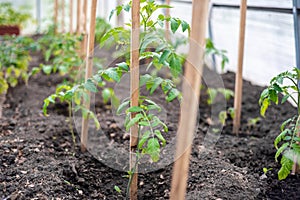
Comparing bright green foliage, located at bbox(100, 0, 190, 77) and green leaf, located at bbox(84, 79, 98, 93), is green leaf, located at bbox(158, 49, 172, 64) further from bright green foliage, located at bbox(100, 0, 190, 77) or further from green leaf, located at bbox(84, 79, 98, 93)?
green leaf, located at bbox(84, 79, 98, 93)

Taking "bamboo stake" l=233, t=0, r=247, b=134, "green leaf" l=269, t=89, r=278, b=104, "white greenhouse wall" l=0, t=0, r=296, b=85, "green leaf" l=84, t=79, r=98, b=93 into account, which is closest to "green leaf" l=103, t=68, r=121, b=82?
"green leaf" l=84, t=79, r=98, b=93

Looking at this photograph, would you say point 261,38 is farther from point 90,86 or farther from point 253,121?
point 90,86

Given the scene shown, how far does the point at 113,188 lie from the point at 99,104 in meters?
1.35

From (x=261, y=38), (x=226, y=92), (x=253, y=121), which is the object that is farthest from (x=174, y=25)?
(x=261, y=38)

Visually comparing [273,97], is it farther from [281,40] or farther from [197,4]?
[281,40]

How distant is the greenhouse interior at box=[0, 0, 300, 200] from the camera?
146cm

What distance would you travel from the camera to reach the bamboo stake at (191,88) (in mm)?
1080

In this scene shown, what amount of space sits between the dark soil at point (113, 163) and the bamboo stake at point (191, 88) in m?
0.54

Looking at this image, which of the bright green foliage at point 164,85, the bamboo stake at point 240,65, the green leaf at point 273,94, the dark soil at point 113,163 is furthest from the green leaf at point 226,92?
the bright green foliage at point 164,85

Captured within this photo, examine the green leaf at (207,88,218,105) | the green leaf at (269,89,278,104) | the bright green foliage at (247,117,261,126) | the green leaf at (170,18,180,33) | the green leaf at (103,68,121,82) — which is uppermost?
the green leaf at (170,18,180,33)

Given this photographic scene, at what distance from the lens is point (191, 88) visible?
3.69ft

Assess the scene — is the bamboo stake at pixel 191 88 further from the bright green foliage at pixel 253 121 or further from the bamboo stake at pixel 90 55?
the bright green foliage at pixel 253 121

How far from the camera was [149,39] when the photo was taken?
1453 mm

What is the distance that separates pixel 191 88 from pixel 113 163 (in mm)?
1116
